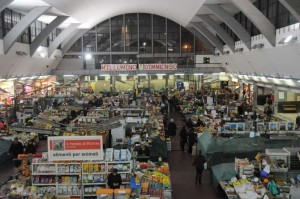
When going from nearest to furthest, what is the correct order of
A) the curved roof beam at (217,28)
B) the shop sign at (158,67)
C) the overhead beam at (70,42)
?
the curved roof beam at (217,28) → the shop sign at (158,67) → the overhead beam at (70,42)

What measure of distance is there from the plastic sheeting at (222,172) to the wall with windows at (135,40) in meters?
24.0

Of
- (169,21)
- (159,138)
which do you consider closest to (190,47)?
(169,21)

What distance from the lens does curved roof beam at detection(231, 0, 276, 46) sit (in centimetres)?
1571

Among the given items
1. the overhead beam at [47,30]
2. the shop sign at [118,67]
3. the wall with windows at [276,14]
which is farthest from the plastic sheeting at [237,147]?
the shop sign at [118,67]

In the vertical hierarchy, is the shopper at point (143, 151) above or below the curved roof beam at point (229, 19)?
below

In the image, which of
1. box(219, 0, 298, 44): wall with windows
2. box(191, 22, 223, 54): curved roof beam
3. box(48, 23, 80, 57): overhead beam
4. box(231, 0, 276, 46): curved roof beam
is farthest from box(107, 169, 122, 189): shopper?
box(191, 22, 223, 54): curved roof beam

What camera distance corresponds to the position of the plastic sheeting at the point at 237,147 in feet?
37.8

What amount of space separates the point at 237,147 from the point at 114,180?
4545 millimetres

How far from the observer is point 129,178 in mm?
9383

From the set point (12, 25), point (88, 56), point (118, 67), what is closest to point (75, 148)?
point (12, 25)

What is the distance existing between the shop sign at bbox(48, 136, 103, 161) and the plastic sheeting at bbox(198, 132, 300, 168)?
4.43m

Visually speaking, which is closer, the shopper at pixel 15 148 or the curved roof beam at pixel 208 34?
the shopper at pixel 15 148

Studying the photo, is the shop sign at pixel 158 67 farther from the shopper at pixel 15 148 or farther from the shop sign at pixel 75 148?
the shop sign at pixel 75 148

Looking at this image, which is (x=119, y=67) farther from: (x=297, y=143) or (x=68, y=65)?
(x=297, y=143)
